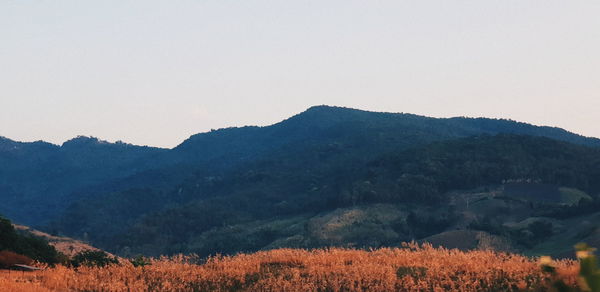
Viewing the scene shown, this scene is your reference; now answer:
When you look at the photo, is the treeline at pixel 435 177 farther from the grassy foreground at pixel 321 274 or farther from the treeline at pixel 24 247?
the grassy foreground at pixel 321 274

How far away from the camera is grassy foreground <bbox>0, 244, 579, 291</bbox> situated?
15.8 metres

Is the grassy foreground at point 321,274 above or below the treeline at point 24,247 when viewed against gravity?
below

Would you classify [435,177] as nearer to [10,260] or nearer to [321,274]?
[10,260]

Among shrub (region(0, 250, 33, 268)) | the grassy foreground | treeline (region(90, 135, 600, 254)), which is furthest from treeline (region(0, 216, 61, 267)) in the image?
treeline (region(90, 135, 600, 254))

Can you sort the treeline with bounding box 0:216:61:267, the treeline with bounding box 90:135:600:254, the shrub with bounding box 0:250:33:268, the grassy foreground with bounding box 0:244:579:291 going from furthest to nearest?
the treeline with bounding box 90:135:600:254, the treeline with bounding box 0:216:61:267, the shrub with bounding box 0:250:33:268, the grassy foreground with bounding box 0:244:579:291

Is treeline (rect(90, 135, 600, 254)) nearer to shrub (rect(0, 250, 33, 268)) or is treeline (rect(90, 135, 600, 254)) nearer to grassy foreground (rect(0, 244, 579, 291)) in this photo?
shrub (rect(0, 250, 33, 268))

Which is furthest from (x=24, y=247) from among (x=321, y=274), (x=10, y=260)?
(x=321, y=274)

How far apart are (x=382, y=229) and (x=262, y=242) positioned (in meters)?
27.9

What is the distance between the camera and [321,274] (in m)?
17.1

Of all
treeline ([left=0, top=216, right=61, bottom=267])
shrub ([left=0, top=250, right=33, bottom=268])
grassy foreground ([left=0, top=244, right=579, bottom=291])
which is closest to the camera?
grassy foreground ([left=0, top=244, right=579, bottom=291])

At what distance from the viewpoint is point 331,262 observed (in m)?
18.8

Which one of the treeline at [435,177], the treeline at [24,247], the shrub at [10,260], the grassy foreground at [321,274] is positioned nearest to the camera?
the grassy foreground at [321,274]

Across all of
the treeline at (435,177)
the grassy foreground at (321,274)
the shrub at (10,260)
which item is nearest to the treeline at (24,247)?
the shrub at (10,260)

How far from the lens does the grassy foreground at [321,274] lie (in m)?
15.8
